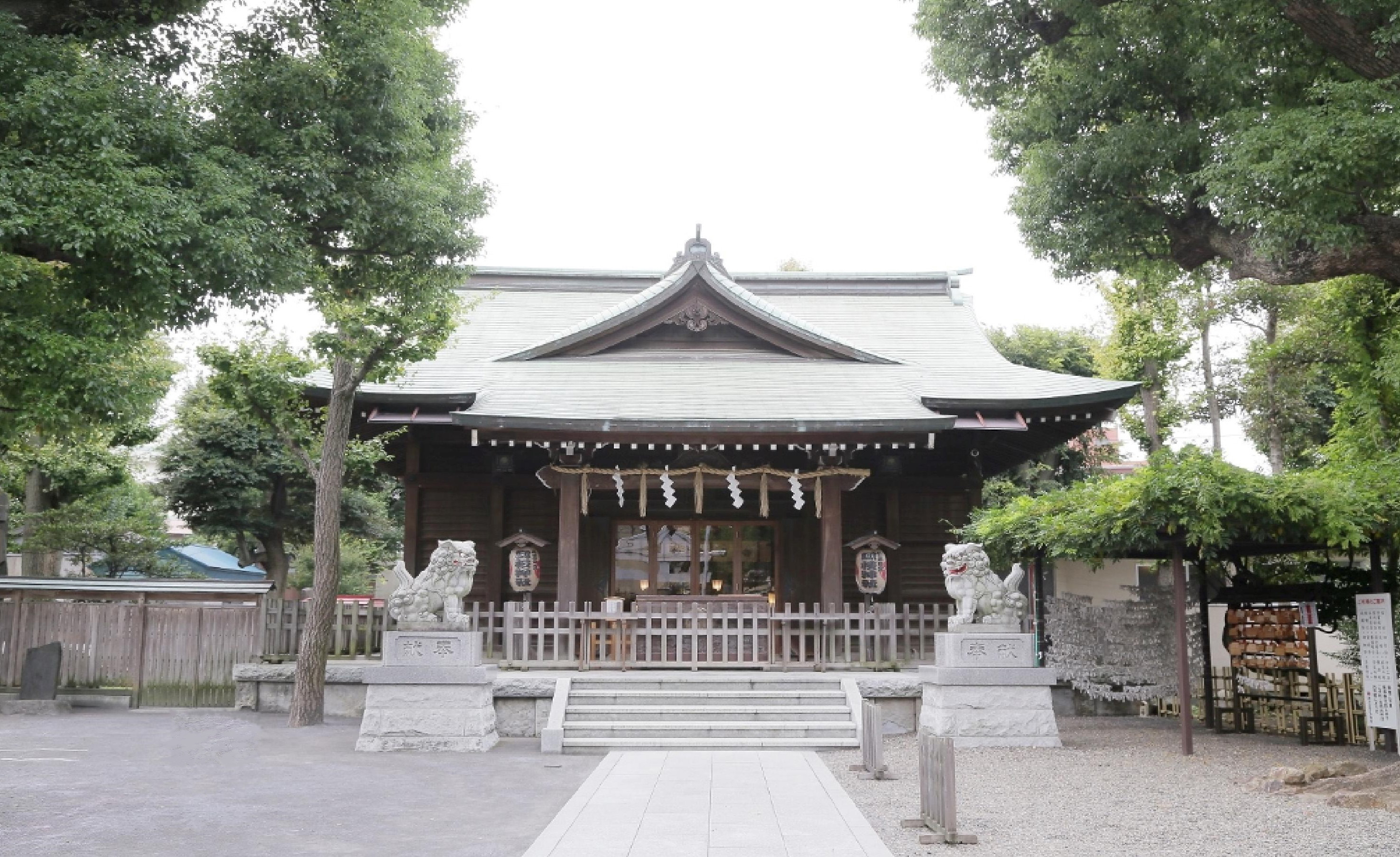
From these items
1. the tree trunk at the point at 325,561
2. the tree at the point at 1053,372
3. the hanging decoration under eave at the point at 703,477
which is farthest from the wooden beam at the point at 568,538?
the tree at the point at 1053,372

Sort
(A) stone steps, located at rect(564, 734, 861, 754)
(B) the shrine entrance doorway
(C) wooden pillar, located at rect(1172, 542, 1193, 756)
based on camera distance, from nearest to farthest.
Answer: (C) wooden pillar, located at rect(1172, 542, 1193, 756), (A) stone steps, located at rect(564, 734, 861, 754), (B) the shrine entrance doorway

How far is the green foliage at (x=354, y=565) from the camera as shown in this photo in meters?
36.2

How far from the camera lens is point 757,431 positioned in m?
14.5

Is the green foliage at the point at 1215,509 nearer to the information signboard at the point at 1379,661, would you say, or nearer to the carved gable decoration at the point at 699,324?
the information signboard at the point at 1379,661

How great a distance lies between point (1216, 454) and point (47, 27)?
12659 millimetres

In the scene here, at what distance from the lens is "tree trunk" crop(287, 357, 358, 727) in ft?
44.2

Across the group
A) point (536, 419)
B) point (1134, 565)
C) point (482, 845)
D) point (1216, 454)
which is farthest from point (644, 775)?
point (1134, 565)

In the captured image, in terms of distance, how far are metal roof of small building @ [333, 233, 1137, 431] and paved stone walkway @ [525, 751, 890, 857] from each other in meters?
5.36

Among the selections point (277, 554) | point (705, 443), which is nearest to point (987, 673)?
point (705, 443)

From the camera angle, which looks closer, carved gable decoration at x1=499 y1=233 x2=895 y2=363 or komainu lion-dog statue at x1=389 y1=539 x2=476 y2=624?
komainu lion-dog statue at x1=389 y1=539 x2=476 y2=624

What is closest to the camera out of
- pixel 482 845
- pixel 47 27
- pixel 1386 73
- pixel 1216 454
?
pixel 482 845

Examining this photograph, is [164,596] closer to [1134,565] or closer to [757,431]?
[757,431]

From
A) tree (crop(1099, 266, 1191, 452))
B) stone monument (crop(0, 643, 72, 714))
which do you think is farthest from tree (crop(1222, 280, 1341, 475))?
stone monument (crop(0, 643, 72, 714))

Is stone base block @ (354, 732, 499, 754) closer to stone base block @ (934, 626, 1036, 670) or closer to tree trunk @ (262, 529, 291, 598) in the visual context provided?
stone base block @ (934, 626, 1036, 670)
